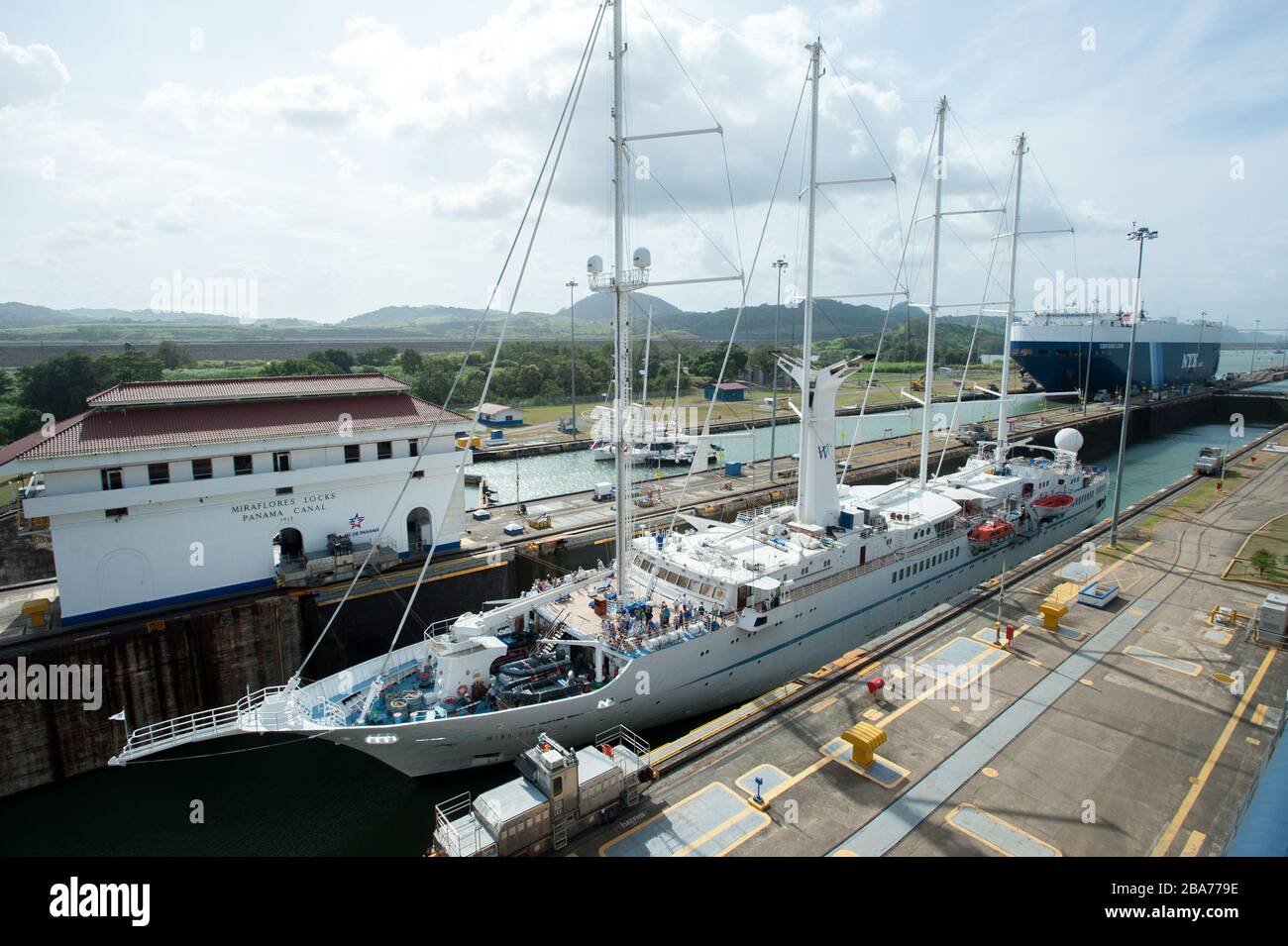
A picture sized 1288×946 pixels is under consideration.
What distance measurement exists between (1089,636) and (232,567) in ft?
95.3

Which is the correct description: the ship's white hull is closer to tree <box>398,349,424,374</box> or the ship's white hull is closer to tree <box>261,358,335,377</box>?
tree <box>261,358,335,377</box>

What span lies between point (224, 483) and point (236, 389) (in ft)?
16.4

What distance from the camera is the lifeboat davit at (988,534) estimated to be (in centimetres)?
2823

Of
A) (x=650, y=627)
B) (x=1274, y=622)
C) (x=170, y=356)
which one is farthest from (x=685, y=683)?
(x=170, y=356)

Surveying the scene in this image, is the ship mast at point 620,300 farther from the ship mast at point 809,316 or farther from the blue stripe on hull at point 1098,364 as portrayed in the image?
the blue stripe on hull at point 1098,364

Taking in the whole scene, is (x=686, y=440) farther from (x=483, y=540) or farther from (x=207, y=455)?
(x=207, y=455)

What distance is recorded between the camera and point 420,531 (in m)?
27.7

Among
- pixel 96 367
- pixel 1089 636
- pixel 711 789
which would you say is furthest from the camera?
pixel 96 367

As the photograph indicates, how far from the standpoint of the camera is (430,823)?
17328mm

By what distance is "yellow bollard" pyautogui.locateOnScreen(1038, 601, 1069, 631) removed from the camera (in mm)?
21531

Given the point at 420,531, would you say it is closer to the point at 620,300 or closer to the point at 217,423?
the point at 217,423

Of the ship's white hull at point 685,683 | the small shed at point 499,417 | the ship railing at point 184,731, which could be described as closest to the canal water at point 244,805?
the ship railing at point 184,731
